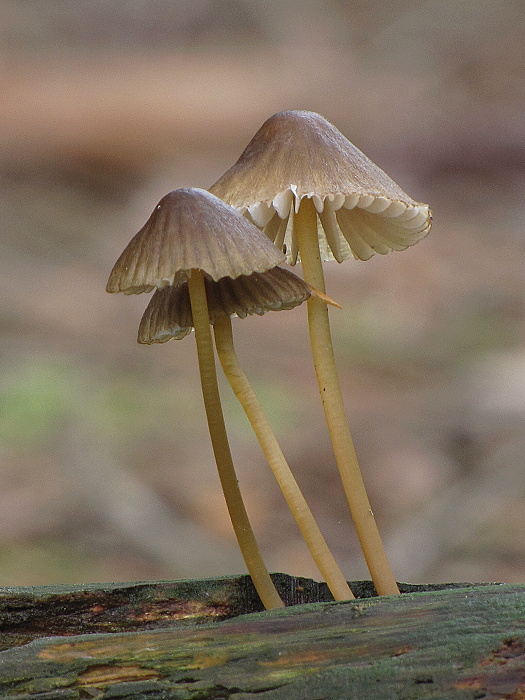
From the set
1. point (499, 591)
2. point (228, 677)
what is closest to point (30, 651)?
point (228, 677)

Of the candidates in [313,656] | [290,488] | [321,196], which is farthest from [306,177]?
[313,656]

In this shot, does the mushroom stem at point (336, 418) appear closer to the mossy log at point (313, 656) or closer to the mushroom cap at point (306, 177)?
the mushroom cap at point (306, 177)

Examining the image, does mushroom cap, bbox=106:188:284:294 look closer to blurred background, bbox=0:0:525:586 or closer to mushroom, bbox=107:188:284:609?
mushroom, bbox=107:188:284:609

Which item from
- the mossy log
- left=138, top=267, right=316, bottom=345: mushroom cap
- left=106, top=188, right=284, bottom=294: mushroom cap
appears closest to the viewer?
the mossy log

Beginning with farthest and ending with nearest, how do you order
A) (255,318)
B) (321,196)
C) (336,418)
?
1. (255,318)
2. (336,418)
3. (321,196)

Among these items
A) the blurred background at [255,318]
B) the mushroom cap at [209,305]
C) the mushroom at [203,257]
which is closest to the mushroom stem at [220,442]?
the mushroom at [203,257]

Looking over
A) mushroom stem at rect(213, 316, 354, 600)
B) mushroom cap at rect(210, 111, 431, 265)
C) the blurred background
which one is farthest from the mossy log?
the blurred background

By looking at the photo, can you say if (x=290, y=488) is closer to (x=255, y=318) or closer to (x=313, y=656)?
(x=313, y=656)
